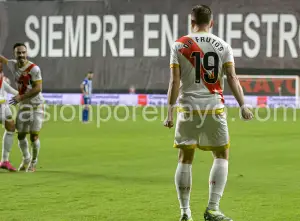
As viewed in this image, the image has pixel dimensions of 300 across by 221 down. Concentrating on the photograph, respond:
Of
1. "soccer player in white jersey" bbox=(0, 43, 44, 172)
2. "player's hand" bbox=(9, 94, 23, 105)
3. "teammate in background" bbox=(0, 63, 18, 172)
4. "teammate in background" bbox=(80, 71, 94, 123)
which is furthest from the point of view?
"teammate in background" bbox=(80, 71, 94, 123)

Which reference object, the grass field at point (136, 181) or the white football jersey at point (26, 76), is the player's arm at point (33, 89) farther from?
the grass field at point (136, 181)

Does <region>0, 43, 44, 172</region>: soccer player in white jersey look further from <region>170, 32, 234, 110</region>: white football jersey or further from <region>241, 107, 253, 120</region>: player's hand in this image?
<region>241, 107, 253, 120</region>: player's hand

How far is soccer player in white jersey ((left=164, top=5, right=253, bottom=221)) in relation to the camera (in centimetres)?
801

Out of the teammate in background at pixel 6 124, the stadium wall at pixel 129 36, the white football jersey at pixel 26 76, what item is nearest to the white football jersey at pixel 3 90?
the teammate in background at pixel 6 124

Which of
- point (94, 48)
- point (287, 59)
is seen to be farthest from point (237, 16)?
point (94, 48)

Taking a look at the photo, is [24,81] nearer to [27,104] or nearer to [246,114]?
[27,104]

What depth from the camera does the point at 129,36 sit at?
44375 mm

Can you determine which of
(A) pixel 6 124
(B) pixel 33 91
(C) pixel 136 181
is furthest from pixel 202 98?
(A) pixel 6 124

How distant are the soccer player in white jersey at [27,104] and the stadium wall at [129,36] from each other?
93.6 feet

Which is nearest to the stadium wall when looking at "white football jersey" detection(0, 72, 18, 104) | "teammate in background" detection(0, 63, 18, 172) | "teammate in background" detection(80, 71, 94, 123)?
"teammate in background" detection(80, 71, 94, 123)

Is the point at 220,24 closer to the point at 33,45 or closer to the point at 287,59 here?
the point at 287,59

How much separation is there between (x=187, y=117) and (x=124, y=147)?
35.3 feet

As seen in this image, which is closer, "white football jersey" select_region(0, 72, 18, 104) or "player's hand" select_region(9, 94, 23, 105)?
"player's hand" select_region(9, 94, 23, 105)

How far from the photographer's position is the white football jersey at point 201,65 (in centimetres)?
801
